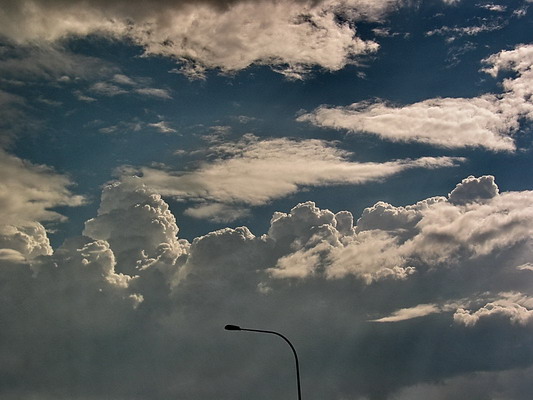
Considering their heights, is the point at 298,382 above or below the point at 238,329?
below

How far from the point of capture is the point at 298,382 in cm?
5838

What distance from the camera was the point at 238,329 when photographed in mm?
56406

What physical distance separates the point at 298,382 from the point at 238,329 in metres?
7.58
